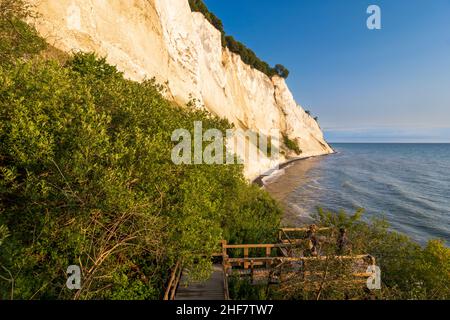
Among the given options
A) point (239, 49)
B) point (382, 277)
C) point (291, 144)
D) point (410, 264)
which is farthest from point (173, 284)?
point (291, 144)

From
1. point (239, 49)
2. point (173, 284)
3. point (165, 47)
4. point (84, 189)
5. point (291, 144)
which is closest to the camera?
point (84, 189)

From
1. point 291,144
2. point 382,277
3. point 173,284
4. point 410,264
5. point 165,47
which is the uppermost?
point 165,47

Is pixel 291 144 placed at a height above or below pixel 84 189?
above

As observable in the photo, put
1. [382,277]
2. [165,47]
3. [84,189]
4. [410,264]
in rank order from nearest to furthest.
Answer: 1. [84,189]
2. [382,277]
3. [410,264]
4. [165,47]

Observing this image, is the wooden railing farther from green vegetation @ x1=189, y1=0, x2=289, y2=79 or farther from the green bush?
green vegetation @ x1=189, y1=0, x2=289, y2=79

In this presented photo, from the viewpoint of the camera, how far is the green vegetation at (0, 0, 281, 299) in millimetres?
7188

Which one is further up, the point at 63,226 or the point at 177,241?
the point at 63,226

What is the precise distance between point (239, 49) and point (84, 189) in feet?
257

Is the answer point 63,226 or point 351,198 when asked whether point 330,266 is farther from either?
point 351,198

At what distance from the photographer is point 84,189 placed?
7254mm

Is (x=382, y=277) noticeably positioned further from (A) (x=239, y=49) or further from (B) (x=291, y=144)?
(B) (x=291, y=144)
